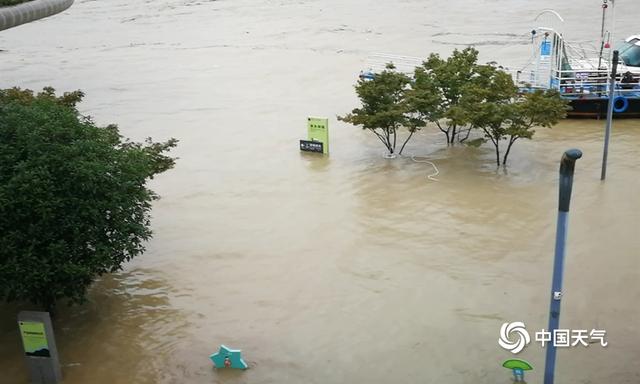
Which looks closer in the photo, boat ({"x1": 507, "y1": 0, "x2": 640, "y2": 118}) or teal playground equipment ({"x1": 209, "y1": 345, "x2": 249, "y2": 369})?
teal playground equipment ({"x1": 209, "y1": 345, "x2": 249, "y2": 369})

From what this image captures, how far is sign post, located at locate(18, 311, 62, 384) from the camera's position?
7754mm

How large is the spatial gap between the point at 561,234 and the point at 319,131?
10.8 m

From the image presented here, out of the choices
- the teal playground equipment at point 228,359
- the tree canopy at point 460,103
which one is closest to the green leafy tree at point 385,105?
the tree canopy at point 460,103

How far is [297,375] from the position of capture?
820 centimetres

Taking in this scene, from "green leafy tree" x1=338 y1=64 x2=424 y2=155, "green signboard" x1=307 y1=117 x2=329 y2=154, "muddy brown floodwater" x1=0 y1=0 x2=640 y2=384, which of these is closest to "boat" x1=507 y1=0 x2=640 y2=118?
"muddy brown floodwater" x1=0 y1=0 x2=640 y2=384

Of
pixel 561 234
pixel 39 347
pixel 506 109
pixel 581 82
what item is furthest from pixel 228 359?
pixel 581 82

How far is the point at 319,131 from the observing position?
16.6m

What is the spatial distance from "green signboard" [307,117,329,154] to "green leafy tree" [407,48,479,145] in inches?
83.3

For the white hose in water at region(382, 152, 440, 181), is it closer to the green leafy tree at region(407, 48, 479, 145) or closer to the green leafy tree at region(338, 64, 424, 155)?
the green leafy tree at region(338, 64, 424, 155)

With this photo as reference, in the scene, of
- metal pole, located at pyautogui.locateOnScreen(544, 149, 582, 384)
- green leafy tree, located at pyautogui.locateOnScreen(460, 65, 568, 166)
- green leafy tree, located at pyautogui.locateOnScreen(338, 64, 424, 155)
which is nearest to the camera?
metal pole, located at pyautogui.locateOnScreen(544, 149, 582, 384)

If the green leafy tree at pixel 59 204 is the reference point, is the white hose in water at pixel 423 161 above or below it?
below

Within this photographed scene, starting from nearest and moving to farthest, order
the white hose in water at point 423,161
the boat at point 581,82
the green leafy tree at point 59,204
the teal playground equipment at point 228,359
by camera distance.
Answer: the green leafy tree at point 59,204 < the teal playground equipment at point 228,359 < the white hose in water at point 423,161 < the boat at point 581,82

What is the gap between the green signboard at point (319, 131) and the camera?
54.1 feet

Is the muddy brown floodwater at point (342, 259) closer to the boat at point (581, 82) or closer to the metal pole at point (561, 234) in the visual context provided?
the boat at point (581, 82)
